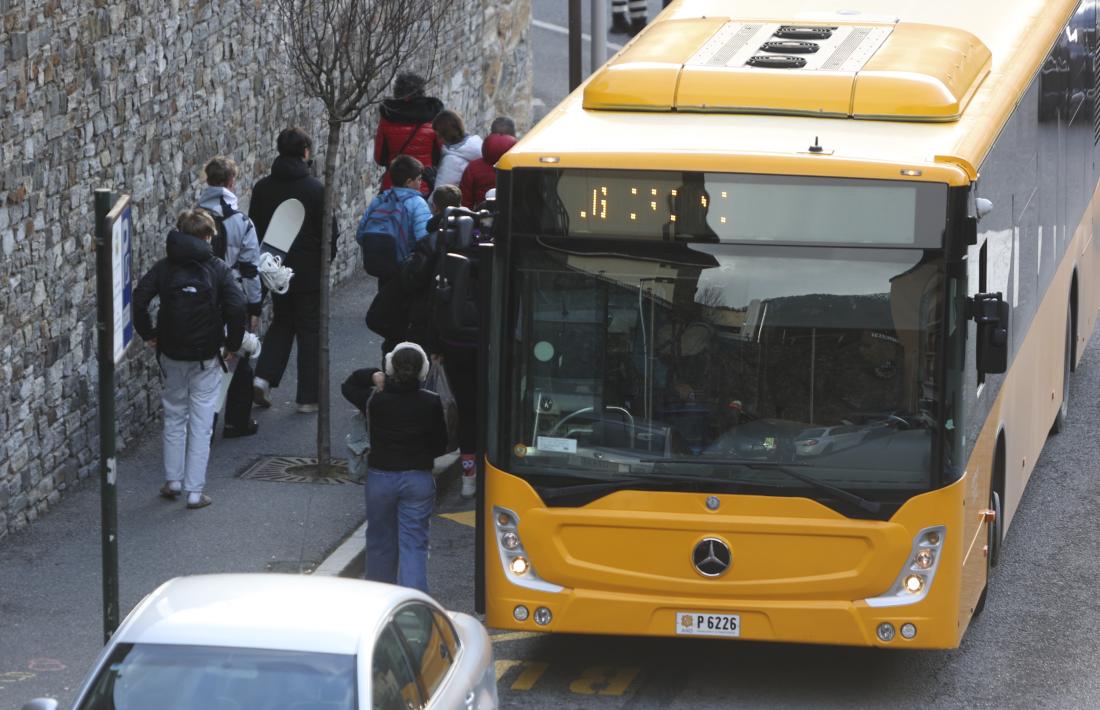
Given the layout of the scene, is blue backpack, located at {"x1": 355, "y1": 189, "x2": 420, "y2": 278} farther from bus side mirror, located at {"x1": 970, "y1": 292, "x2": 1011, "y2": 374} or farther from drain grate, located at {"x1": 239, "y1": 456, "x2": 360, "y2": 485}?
bus side mirror, located at {"x1": 970, "y1": 292, "x2": 1011, "y2": 374}

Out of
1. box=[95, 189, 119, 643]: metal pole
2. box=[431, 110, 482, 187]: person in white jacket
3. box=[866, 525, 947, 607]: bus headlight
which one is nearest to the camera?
box=[95, 189, 119, 643]: metal pole

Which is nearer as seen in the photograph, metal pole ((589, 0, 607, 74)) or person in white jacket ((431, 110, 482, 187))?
person in white jacket ((431, 110, 482, 187))

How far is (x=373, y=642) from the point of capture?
7621mm

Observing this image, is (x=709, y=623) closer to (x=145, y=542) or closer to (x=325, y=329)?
(x=145, y=542)

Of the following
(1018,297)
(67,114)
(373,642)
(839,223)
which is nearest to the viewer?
(373,642)

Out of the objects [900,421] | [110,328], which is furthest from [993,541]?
[110,328]

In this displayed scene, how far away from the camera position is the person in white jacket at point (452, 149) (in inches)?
681

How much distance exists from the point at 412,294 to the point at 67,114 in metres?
2.49

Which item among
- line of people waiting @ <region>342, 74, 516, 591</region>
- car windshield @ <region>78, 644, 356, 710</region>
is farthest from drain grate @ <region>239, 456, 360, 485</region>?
car windshield @ <region>78, 644, 356, 710</region>

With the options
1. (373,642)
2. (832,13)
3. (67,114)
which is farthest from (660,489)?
(67,114)

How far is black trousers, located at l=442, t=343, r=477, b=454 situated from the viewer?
13.8m

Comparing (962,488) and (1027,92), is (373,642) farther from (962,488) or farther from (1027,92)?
(1027,92)

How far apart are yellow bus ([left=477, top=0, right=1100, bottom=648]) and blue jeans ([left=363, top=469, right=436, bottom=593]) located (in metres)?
0.73

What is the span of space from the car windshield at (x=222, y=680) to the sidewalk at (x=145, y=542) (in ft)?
9.33
